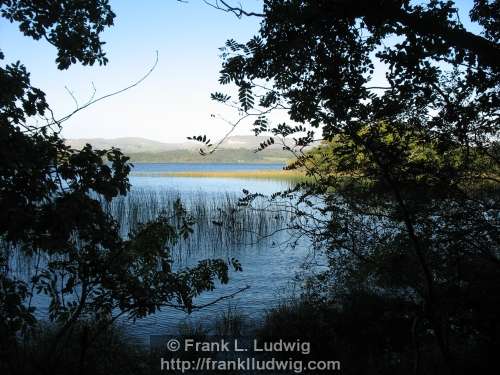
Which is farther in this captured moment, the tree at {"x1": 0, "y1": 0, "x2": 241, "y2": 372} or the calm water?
the calm water

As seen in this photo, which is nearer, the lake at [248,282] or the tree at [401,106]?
the tree at [401,106]

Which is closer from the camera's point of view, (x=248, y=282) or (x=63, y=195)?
(x=63, y=195)

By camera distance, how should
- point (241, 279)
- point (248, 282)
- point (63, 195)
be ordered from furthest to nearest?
1. point (241, 279)
2. point (248, 282)
3. point (63, 195)

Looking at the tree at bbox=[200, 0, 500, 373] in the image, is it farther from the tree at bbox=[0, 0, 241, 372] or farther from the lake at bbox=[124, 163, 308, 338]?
the lake at bbox=[124, 163, 308, 338]

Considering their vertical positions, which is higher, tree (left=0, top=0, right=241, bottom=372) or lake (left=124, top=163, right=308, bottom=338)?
tree (left=0, top=0, right=241, bottom=372)

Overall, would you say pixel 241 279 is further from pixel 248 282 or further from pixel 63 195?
pixel 63 195

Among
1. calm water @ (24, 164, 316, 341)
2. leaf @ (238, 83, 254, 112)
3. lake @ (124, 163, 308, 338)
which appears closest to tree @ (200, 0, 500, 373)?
leaf @ (238, 83, 254, 112)

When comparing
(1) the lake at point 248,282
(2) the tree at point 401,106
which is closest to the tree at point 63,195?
(2) the tree at point 401,106

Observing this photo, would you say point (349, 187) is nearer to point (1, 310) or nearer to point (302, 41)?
point (302, 41)

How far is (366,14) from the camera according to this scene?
9.09 ft

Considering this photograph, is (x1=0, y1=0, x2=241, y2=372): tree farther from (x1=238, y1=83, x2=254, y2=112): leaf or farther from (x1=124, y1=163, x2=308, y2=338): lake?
(x1=124, y1=163, x2=308, y2=338): lake

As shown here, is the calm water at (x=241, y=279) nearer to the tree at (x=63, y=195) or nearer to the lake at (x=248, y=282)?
the lake at (x=248, y=282)

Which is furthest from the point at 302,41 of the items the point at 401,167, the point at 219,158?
the point at 219,158

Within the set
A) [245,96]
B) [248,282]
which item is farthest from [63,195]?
[248,282]
